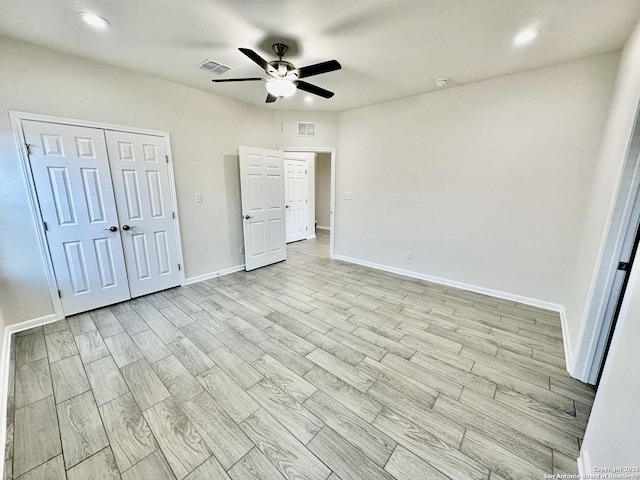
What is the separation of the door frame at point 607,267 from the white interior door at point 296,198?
5.27m

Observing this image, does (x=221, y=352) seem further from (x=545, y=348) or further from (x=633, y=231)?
(x=633, y=231)

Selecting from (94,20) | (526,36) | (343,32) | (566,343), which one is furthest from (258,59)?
(566,343)

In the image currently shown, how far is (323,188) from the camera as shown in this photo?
321 inches

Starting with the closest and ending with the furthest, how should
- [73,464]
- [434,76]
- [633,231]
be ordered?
[73,464]
[633,231]
[434,76]

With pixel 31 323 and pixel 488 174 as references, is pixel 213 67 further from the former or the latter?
pixel 488 174

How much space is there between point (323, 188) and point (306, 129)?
3672 mm

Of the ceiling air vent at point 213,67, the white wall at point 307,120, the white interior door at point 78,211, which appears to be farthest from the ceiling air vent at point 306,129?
the white interior door at point 78,211

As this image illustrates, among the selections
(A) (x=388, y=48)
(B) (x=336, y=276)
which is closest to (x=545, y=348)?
(B) (x=336, y=276)

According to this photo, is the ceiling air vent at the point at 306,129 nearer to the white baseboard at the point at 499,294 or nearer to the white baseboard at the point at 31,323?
the white baseboard at the point at 499,294

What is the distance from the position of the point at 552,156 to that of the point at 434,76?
5.22ft

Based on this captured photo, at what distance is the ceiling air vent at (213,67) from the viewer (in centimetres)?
267

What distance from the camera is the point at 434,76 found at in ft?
9.69

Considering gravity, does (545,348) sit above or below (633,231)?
below

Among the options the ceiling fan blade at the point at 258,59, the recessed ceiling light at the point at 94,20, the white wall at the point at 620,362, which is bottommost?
the white wall at the point at 620,362
